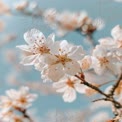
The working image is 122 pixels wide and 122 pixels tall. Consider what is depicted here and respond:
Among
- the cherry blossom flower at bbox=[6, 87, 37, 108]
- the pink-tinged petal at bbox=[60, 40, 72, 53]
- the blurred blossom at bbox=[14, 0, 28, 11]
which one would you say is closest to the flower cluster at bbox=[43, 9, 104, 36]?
the blurred blossom at bbox=[14, 0, 28, 11]

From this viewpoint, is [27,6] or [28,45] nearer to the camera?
[28,45]

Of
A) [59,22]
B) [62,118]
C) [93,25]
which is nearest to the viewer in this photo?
[62,118]

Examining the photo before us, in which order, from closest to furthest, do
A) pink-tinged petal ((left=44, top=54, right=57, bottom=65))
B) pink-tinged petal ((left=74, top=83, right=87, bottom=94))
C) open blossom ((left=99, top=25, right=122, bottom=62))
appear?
Result: pink-tinged petal ((left=44, top=54, right=57, bottom=65)) < open blossom ((left=99, top=25, right=122, bottom=62)) < pink-tinged petal ((left=74, top=83, right=87, bottom=94))

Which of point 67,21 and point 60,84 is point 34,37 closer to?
point 60,84

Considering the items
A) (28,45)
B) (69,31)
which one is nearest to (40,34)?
(28,45)

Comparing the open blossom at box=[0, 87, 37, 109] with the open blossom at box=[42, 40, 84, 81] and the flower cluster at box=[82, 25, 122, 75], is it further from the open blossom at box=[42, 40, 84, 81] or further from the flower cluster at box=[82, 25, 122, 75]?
the open blossom at box=[42, 40, 84, 81]

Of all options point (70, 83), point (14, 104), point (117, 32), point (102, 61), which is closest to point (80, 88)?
point (70, 83)

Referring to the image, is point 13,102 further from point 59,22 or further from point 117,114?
point 59,22
